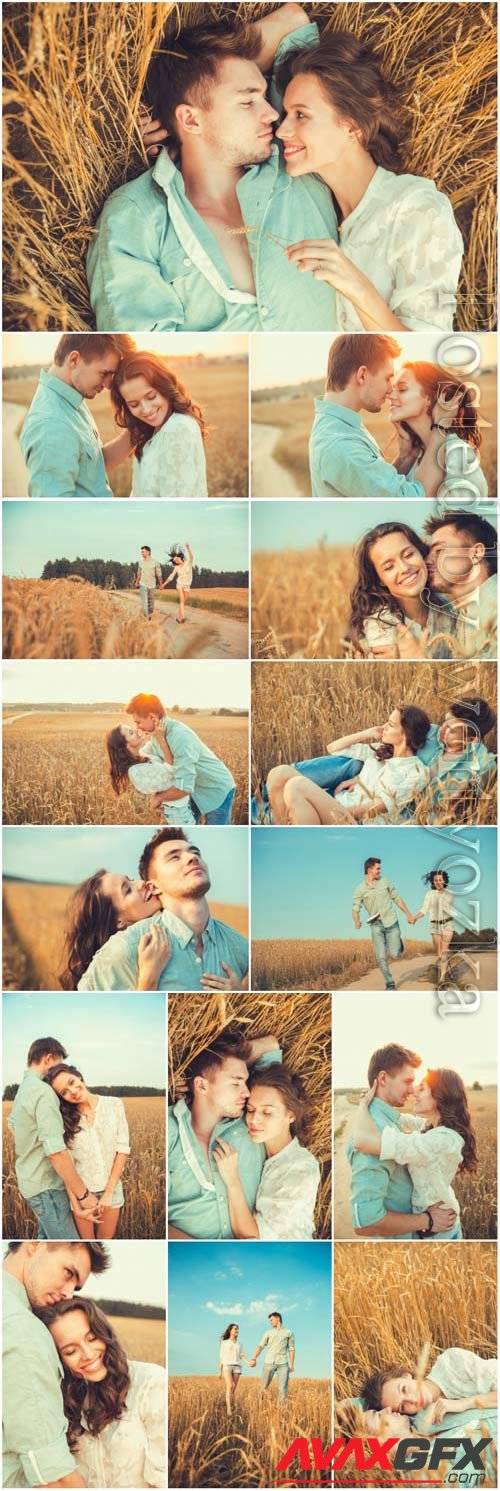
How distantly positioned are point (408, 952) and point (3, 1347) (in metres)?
1.35

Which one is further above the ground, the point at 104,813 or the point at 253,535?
the point at 253,535

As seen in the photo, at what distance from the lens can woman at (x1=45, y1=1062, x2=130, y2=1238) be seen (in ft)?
10.1

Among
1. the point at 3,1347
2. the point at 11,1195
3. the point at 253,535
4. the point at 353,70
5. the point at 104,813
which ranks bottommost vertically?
the point at 3,1347

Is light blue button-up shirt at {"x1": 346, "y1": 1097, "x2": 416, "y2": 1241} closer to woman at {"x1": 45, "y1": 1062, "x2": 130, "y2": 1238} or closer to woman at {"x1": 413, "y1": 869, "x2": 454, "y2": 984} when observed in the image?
woman at {"x1": 413, "y1": 869, "x2": 454, "y2": 984}

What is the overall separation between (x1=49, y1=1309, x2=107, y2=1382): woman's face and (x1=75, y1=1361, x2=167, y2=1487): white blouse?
0.30 feet

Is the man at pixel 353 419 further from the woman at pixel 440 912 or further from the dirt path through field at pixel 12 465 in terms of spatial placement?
the woman at pixel 440 912

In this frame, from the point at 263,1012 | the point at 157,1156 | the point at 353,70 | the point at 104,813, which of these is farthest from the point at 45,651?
the point at 353,70

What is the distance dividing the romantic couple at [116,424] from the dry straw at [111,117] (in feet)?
0.36

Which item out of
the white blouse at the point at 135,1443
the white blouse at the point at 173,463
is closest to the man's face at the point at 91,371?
the white blouse at the point at 173,463

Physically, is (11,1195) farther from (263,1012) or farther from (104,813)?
(104,813)

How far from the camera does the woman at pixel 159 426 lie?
309 cm

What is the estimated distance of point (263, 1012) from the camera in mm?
3094

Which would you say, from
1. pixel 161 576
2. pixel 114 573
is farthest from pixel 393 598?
pixel 114 573

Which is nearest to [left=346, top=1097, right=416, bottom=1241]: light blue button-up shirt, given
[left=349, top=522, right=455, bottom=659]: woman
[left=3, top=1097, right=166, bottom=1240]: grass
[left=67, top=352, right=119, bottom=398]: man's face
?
[left=3, top=1097, right=166, bottom=1240]: grass
